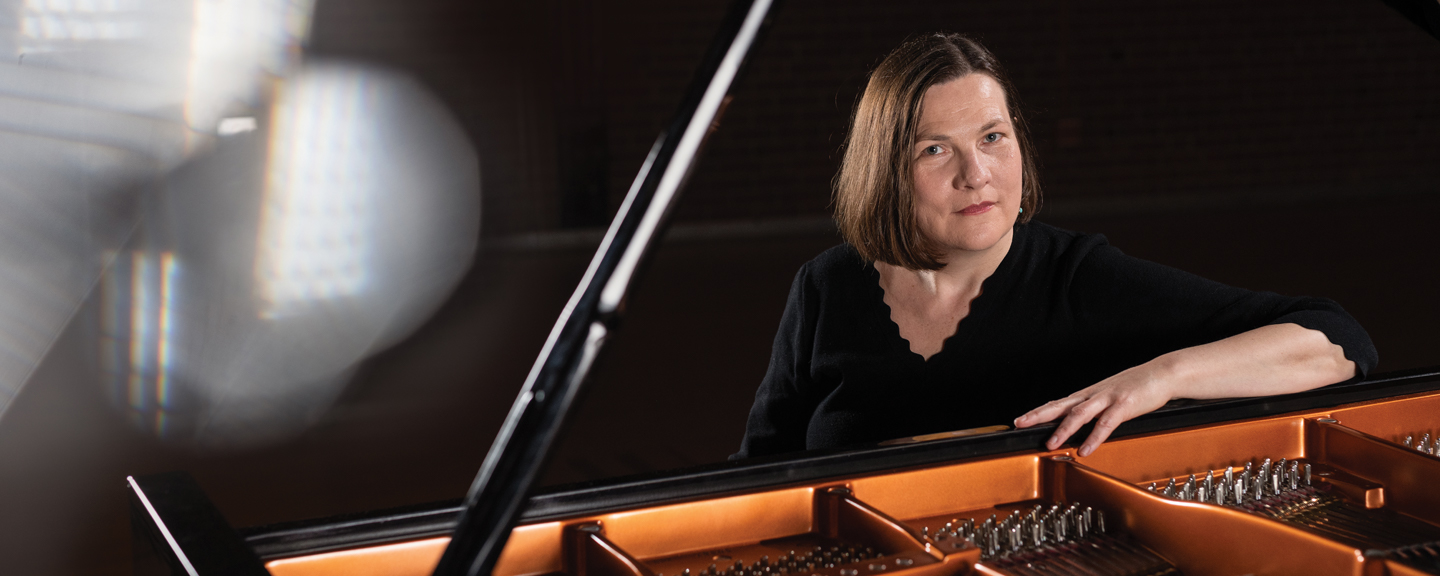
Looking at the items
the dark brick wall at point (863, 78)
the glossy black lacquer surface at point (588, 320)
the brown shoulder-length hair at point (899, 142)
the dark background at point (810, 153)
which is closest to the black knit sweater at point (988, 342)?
the brown shoulder-length hair at point (899, 142)

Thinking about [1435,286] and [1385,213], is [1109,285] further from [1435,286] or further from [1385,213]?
[1385,213]

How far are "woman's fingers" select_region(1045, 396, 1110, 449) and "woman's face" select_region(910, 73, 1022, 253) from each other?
500 mm

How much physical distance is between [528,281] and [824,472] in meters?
5.51

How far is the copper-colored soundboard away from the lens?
963mm

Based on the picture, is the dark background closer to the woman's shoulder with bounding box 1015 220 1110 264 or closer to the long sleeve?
the woman's shoulder with bounding box 1015 220 1110 264

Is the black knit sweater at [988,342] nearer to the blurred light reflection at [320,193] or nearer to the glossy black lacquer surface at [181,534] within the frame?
the glossy black lacquer surface at [181,534]

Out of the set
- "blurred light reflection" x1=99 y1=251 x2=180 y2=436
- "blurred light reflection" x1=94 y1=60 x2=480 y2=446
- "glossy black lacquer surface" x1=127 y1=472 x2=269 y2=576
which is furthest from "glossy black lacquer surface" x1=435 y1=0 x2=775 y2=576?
"blurred light reflection" x1=94 y1=60 x2=480 y2=446

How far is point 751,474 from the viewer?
1.11 m

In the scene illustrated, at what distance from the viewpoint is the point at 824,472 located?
1.13m

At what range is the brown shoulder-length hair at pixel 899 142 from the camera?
1694mm

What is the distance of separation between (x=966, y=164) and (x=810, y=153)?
615cm

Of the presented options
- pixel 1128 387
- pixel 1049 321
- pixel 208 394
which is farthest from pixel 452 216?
pixel 1128 387

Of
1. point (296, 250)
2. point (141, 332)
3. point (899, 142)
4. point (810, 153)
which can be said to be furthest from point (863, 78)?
point (899, 142)

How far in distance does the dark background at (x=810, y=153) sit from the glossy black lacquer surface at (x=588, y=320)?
3606 millimetres
